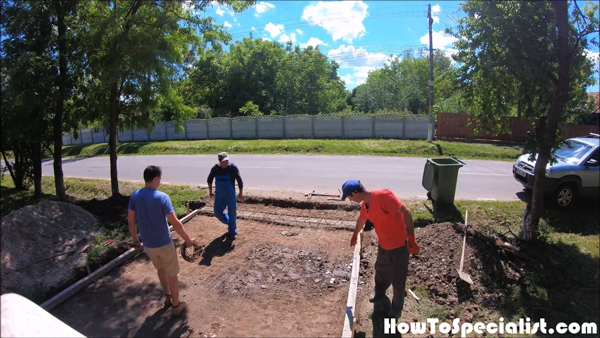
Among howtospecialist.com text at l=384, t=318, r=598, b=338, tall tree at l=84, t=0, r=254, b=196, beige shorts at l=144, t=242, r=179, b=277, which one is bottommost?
howtospecialist.com text at l=384, t=318, r=598, b=338

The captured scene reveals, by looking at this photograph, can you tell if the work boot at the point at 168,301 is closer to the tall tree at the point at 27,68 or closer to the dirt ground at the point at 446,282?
the dirt ground at the point at 446,282

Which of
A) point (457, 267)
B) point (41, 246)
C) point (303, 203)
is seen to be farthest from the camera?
point (303, 203)

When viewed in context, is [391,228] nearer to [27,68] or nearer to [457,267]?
[457,267]

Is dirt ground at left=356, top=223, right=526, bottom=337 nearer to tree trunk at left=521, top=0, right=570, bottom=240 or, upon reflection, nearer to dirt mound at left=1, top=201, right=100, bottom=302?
tree trunk at left=521, top=0, right=570, bottom=240

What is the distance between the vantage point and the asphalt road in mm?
10430

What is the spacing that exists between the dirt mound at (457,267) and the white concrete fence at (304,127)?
17.2 m

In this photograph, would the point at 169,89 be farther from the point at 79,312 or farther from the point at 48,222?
the point at 79,312

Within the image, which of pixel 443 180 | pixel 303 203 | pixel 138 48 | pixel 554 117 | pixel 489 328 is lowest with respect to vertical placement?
pixel 489 328

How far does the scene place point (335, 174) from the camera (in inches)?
514

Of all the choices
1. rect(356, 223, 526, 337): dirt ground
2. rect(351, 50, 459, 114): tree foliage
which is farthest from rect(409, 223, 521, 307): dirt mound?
rect(351, 50, 459, 114): tree foliage

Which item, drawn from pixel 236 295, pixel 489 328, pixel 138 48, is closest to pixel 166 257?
pixel 236 295

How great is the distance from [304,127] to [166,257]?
67.9 ft

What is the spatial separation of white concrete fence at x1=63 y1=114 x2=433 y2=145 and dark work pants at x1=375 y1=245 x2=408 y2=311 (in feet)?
63.6

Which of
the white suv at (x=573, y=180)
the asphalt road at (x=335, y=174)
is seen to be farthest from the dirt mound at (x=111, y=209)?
the white suv at (x=573, y=180)
